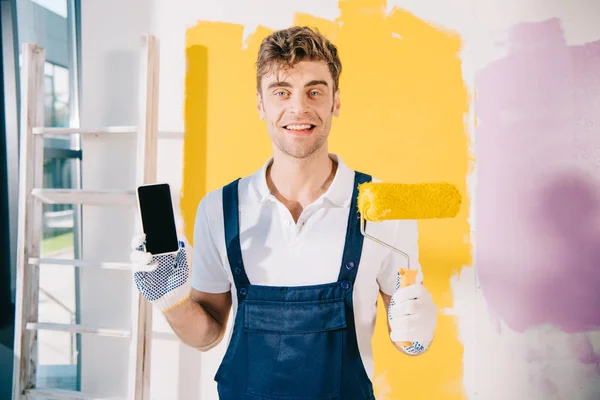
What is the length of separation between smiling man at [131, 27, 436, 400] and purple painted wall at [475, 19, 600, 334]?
397 mm

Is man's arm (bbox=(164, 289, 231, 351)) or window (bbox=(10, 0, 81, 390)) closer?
man's arm (bbox=(164, 289, 231, 351))

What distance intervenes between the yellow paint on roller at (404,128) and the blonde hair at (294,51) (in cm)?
21

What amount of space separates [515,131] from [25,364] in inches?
82.9

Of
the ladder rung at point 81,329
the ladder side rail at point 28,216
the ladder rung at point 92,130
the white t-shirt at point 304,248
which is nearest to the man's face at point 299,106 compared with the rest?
the white t-shirt at point 304,248

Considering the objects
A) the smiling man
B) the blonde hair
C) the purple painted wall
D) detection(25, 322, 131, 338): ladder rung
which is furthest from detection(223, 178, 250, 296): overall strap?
the purple painted wall

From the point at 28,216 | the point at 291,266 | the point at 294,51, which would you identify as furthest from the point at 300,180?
the point at 28,216

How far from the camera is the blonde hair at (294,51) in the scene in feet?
4.16

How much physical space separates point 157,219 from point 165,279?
172 millimetres

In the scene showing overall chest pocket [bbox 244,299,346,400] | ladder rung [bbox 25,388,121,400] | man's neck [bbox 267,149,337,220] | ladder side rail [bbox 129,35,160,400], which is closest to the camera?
overall chest pocket [bbox 244,299,346,400]

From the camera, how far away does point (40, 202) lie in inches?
70.3

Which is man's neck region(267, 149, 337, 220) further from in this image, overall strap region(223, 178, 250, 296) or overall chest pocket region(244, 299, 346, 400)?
overall chest pocket region(244, 299, 346, 400)

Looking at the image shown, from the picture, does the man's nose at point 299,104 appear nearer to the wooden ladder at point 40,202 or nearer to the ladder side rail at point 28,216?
the wooden ladder at point 40,202

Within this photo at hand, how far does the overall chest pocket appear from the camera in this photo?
1204 mm

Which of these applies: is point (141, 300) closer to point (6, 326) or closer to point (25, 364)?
point (25, 364)
